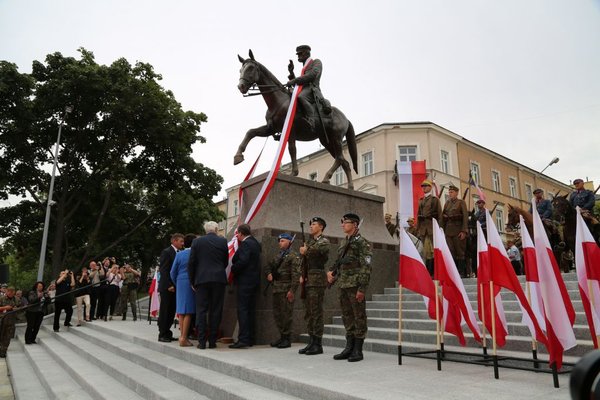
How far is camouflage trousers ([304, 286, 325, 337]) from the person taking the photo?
6207mm

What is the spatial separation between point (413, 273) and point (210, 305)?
327cm

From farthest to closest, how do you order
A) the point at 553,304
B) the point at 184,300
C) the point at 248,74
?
the point at 248,74, the point at 184,300, the point at 553,304

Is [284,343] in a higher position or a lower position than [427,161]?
lower

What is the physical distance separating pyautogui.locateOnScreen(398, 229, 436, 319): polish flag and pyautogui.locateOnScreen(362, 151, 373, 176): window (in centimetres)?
3176

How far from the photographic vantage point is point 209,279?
6758 millimetres

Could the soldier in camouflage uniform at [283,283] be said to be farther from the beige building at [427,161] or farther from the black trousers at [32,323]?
the beige building at [427,161]

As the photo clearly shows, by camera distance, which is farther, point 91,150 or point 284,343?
point 91,150

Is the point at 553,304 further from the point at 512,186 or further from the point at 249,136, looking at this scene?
the point at 512,186

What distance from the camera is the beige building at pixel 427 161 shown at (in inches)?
1396

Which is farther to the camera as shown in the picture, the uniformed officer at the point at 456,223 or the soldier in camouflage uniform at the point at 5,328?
the soldier in camouflage uniform at the point at 5,328

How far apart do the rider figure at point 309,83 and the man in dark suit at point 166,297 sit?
3873 millimetres

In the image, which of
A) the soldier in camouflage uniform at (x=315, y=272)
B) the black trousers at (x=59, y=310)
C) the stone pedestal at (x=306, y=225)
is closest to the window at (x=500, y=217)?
the stone pedestal at (x=306, y=225)

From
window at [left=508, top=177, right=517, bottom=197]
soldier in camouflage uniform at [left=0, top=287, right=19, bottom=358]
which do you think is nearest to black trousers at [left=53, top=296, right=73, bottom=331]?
soldier in camouflage uniform at [left=0, top=287, right=19, bottom=358]

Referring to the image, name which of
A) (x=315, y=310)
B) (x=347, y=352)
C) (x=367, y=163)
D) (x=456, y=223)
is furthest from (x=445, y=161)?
(x=347, y=352)
